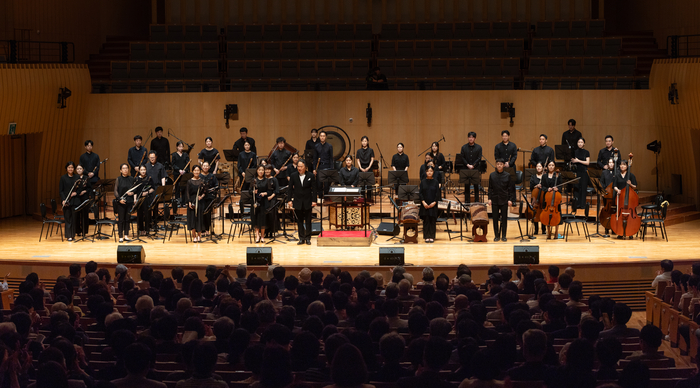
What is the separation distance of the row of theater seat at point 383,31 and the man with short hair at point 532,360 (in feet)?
46.4

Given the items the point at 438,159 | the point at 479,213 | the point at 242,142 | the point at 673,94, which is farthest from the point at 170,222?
the point at 673,94

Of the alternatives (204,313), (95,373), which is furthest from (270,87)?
(95,373)

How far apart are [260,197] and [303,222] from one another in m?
0.79

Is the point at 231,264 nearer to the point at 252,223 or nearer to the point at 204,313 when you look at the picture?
the point at 252,223

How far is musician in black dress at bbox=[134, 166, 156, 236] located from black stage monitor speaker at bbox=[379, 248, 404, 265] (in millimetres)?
4367

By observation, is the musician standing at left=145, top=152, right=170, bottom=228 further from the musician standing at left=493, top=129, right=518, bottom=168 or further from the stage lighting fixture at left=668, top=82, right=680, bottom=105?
the stage lighting fixture at left=668, top=82, right=680, bottom=105

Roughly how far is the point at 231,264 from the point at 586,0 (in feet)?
A: 42.8

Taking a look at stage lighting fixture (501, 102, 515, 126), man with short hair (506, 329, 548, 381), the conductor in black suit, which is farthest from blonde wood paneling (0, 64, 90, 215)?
man with short hair (506, 329, 548, 381)

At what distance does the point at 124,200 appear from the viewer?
1199 centimetres

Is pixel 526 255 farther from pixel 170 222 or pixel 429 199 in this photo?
pixel 170 222

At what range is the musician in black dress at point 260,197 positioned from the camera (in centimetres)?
1195

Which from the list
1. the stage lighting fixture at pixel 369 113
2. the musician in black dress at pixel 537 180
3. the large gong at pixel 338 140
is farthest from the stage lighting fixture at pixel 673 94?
the large gong at pixel 338 140

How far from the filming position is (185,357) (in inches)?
189

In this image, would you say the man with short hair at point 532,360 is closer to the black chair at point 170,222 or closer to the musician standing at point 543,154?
the black chair at point 170,222
